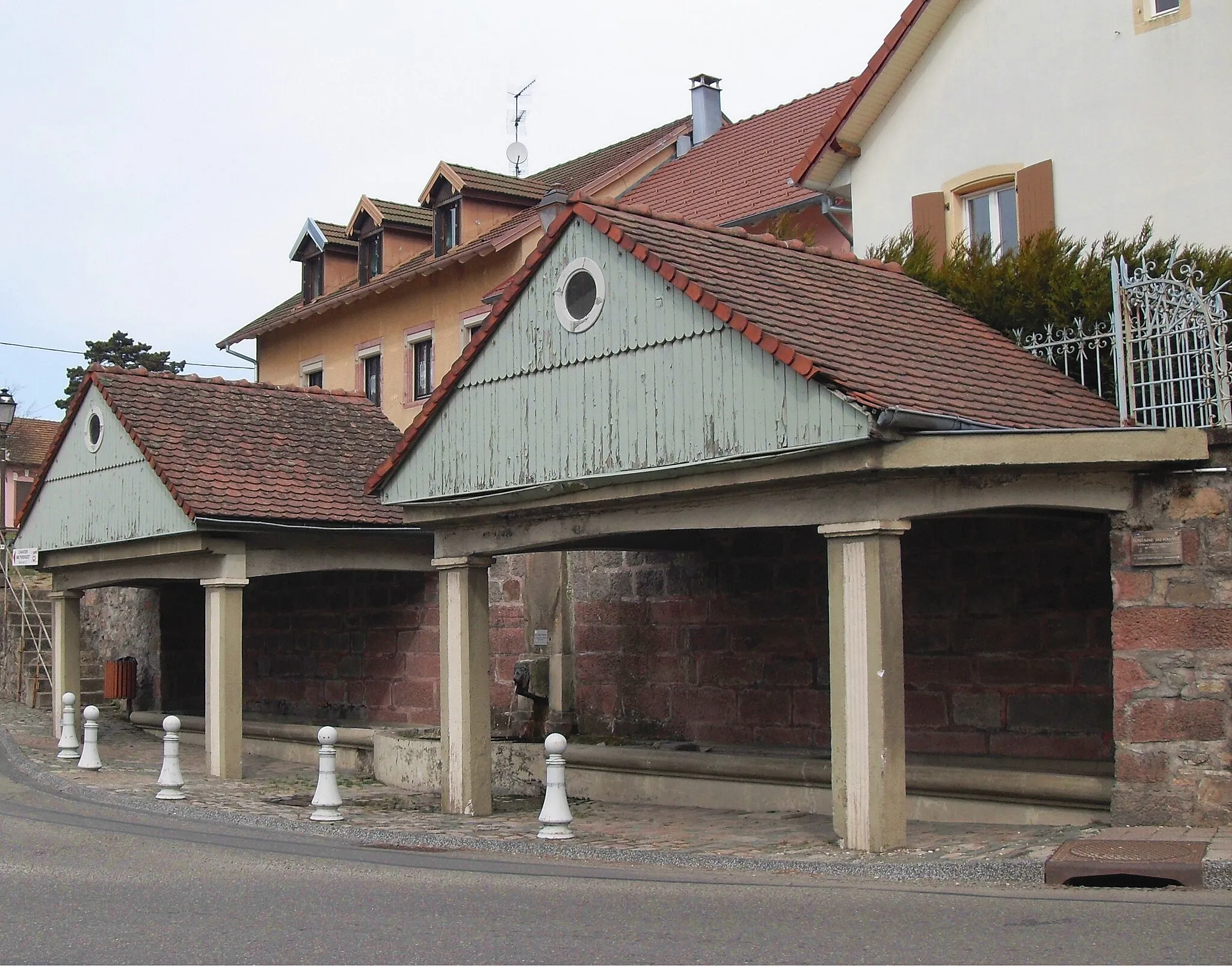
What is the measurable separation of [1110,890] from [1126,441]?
3119 millimetres

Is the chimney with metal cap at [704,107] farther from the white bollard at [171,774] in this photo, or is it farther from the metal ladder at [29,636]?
the white bollard at [171,774]

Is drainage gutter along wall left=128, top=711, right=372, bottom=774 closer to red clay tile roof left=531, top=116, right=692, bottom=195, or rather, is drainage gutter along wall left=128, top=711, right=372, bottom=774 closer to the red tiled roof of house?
the red tiled roof of house

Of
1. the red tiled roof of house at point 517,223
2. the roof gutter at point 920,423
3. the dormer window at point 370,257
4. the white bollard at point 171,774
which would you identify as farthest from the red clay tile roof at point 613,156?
the roof gutter at point 920,423

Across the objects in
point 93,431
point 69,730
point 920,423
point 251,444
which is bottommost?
point 69,730

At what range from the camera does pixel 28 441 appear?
5609 centimetres

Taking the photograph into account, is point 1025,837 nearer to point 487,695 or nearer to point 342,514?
point 487,695

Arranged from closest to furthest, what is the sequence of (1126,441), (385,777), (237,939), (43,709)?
(237,939), (1126,441), (385,777), (43,709)

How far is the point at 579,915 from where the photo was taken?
26.7ft

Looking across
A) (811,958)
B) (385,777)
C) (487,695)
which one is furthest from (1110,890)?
(385,777)

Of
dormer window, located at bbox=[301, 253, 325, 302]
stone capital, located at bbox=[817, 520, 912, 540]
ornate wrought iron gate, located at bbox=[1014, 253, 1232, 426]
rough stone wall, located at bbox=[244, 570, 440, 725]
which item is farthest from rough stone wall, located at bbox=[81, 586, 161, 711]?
ornate wrought iron gate, located at bbox=[1014, 253, 1232, 426]

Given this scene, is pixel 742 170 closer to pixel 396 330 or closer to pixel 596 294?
pixel 396 330

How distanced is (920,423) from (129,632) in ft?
68.2

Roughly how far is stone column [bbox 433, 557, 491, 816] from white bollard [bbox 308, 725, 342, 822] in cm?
112

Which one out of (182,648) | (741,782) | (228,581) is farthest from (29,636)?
(741,782)
